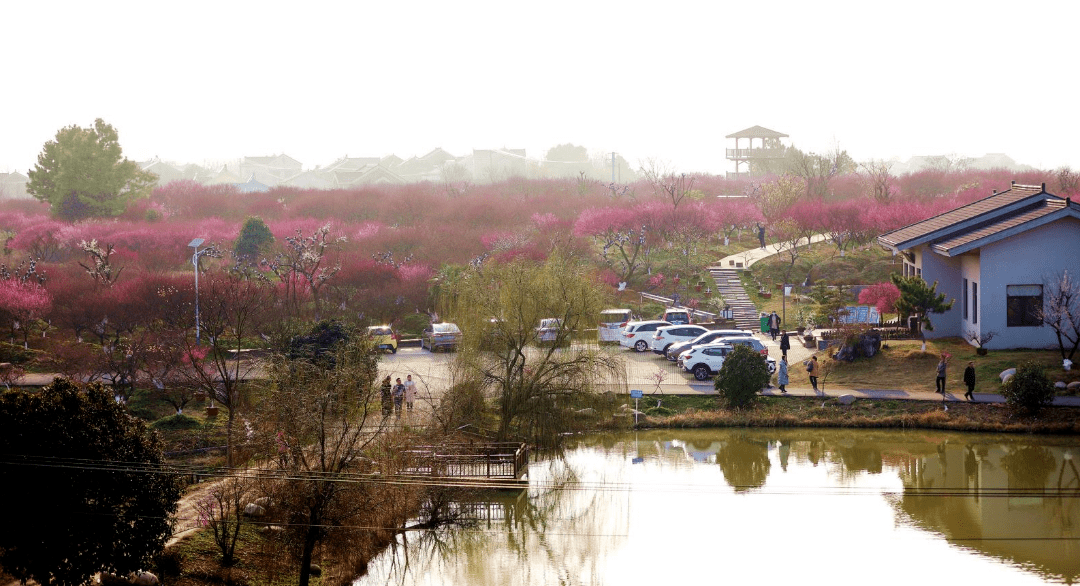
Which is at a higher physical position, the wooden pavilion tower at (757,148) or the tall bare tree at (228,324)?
the wooden pavilion tower at (757,148)

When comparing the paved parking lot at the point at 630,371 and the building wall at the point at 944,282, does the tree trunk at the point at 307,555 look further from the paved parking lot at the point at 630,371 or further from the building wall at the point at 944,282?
the building wall at the point at 944,282

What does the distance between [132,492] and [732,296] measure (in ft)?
117

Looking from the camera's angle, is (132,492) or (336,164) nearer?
(132,492)

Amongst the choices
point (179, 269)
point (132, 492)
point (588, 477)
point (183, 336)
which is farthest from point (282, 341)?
point (179, 269)

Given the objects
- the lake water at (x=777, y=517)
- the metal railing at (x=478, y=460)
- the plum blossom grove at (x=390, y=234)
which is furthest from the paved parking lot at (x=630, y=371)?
the plum blossom grove at (x=390, y=234)

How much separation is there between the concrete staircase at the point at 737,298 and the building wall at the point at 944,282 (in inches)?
329

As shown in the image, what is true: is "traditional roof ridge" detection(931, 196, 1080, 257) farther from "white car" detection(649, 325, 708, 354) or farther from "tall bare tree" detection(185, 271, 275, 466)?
"tall bare tree" detection(185, 271, 275, 466)

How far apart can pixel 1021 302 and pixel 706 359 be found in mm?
10898

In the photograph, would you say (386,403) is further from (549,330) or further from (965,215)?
(965,215)

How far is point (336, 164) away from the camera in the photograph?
126188mm

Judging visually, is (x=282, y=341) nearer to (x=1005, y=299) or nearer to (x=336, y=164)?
(x=1005, y=299)

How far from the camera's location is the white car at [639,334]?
40.5 meters

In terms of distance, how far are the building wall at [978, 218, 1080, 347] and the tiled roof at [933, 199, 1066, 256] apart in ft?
1.69

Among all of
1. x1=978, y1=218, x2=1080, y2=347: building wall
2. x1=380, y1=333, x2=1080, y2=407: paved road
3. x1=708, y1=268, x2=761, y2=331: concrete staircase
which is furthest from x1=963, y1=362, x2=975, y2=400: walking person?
x1=708, y1=268, x2=761, y2=331: concrete staircase
